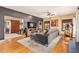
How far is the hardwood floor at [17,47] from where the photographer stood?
260 centimetres

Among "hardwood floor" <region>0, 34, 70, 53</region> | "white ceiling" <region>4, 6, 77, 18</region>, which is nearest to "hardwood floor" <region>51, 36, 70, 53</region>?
"hardwood floor" <region>0, 34, 70, 53</region>

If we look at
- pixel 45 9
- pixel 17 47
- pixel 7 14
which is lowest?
pixel 17 47

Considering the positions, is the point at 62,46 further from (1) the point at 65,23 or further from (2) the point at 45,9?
(2) the point at 45,9

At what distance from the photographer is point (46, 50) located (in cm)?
265

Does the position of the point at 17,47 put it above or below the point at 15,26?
below

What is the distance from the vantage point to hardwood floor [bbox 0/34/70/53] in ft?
8.54

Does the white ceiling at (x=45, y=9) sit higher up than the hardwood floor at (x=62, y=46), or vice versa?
the white ceiling at (x=45, y=9)

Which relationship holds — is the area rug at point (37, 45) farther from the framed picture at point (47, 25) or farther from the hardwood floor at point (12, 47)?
the framed picture at point (47, 25)

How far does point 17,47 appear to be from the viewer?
2.71 meters

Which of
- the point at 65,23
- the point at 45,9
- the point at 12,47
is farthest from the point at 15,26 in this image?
the point at 65,23

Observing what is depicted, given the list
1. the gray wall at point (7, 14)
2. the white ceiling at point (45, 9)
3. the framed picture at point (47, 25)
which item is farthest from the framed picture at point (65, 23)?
the gray wall at point (7, 14)
